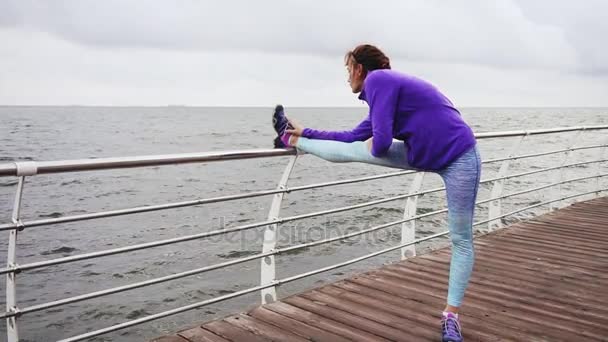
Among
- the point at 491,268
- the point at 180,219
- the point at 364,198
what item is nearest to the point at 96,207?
the point at 180,219

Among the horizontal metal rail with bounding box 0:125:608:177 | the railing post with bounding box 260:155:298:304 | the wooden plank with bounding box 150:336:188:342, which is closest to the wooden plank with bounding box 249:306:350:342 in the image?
the railing post with bounding box 260:155:298:304

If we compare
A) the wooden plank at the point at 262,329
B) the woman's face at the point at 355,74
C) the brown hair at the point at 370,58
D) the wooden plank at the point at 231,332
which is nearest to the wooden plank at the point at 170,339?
the wooden plank at the point at 231,332

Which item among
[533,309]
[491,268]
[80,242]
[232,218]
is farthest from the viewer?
[232,218]

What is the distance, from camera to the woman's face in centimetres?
262

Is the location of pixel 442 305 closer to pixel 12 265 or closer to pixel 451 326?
pixel 451 326

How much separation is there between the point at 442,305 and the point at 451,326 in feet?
1.93

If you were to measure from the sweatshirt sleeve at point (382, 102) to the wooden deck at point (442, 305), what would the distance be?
1152 millimetres

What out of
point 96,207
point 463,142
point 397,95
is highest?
point 397,95

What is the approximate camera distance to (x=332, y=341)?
9.36 feet

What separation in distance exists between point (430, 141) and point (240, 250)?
958 cm

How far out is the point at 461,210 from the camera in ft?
8.84

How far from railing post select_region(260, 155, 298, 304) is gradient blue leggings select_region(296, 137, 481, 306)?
1.58ft

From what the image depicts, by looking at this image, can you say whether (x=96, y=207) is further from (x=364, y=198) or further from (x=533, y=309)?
(x=533, y=309)

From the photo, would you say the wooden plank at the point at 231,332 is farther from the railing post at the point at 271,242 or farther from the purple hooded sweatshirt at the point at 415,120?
the purple hooded sweatshirt at the point at 415,120
